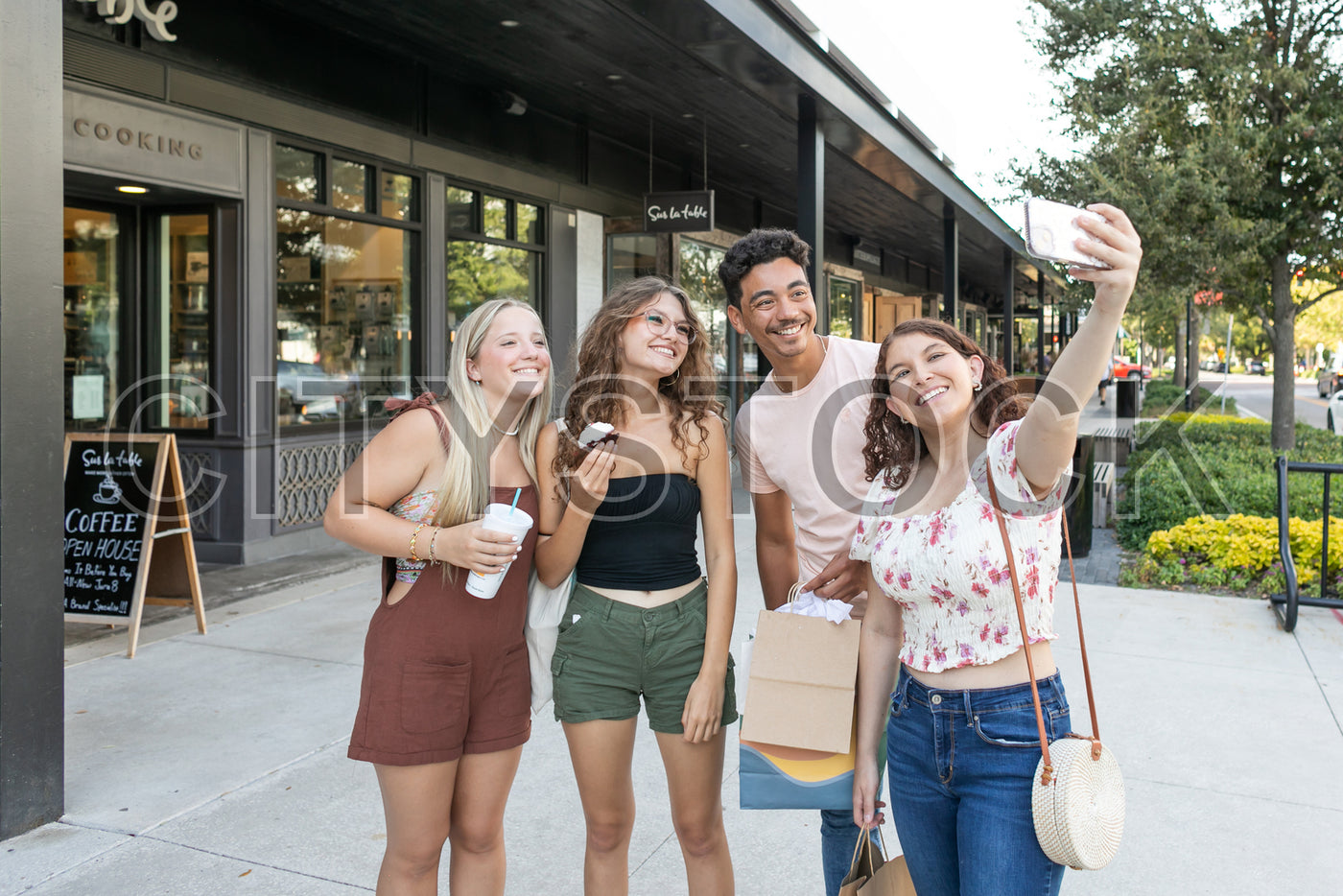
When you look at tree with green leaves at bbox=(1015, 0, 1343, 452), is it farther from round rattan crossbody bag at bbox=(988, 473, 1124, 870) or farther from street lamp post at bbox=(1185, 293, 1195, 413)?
street lamp post at bbox=(1185, 293, 1195, 413)

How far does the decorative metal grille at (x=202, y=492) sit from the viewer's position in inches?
312

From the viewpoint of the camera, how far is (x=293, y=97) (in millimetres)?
7988

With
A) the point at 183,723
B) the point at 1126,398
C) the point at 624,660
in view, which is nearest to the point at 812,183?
the point at 183,723

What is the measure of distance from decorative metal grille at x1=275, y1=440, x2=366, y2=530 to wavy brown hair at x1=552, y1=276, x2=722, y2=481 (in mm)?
6206

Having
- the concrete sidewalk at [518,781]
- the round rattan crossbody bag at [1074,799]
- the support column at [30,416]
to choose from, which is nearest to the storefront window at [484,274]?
the concrete sidewalk at [518,781]

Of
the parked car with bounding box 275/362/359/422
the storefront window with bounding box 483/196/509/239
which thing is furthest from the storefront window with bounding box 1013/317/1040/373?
the parked car with bounding box 275/362/359/422

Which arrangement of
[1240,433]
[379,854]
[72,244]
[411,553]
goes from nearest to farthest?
[411,553]
[379,854]
[72,244]
[1240,433]

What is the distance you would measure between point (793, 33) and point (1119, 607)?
4317 mm

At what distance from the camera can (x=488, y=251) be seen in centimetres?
1049

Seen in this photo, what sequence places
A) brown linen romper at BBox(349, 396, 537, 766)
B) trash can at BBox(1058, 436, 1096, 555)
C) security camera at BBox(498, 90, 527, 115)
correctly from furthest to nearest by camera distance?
security camera at BBox(498, 90, 527, 115) < trash can at BBox(1058, 436, 1096, 555) < brown linen romper at BBox(349, 396, 537, 766)

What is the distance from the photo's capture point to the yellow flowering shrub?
7125 mm

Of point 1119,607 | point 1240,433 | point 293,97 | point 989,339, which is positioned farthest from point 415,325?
point 989,339

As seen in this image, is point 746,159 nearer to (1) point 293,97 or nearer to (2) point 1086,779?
(1) point 293,97

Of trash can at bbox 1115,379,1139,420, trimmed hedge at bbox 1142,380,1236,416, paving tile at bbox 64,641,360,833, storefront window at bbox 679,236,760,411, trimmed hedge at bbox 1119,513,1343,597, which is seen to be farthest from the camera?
trimmed hedge at bbox 1142,380,1236,416
